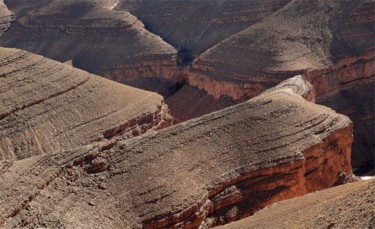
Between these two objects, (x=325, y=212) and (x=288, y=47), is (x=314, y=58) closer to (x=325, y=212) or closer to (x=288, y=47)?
(x=288, y=47)

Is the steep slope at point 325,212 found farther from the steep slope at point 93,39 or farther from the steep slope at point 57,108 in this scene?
the steep slope at point 93,39

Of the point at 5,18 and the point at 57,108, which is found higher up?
the point at 5,18

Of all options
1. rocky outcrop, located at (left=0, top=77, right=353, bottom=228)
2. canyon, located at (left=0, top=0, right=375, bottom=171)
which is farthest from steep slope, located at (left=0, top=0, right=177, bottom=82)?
rocky outcrop, located at (left=0, top=77, right=353, bottom=228)

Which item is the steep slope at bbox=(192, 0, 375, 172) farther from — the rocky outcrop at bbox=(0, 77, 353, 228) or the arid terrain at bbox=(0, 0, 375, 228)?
the rocky outcrop at bbox=(0, 77, 353, 228)

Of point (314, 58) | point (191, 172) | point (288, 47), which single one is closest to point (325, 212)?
point (191, 172)

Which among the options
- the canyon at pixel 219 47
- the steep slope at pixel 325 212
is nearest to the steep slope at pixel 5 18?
the canyon at pixel 219 47
